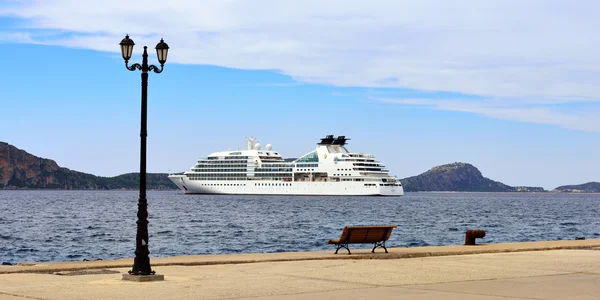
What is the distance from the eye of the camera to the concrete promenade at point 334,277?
448 inches

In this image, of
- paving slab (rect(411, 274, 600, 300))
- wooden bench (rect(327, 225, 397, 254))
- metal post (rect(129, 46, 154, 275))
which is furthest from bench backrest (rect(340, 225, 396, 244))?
metal post (rect(129, 46, 154, 275))

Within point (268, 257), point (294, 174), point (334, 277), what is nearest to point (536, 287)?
point (334, 277)

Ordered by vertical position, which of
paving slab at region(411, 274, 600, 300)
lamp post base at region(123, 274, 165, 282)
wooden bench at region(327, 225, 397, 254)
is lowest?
paving slab at region(411, 274, 600, 300)

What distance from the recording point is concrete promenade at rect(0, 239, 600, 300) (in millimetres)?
11391

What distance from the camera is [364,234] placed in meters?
18.1

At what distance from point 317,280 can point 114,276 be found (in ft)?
10.6

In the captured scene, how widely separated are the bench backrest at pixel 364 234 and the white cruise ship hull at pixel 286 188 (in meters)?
118

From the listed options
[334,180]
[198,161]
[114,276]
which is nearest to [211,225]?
[114,276]

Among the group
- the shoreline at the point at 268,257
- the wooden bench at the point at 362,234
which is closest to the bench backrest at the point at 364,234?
the wooden bench at the point at 362,234

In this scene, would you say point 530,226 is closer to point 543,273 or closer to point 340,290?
point 543,273

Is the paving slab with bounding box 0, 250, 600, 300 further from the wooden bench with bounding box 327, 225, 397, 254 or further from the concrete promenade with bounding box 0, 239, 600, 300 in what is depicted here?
the wooden bench with bounding box 327, 225, 397, 254

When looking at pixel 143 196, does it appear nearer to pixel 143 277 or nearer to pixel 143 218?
pixel 143 218

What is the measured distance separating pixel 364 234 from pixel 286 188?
12429cm

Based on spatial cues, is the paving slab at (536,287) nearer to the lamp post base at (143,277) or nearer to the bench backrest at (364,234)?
the lamp post base at (143,277)
